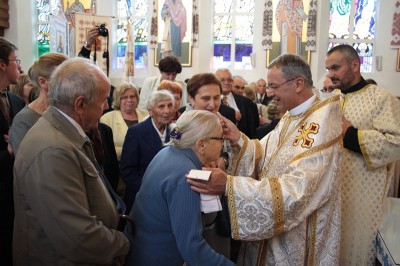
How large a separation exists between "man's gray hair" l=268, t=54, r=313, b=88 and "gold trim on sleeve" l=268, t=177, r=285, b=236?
68 cm

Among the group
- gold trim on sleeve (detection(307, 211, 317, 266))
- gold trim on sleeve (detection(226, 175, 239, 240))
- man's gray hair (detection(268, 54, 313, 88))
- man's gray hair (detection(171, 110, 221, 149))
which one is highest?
man's gray hair (detection(268, 54, 313, 88))

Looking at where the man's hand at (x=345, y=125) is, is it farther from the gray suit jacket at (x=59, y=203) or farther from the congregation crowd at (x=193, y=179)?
the gray suit jacket at (x=59, y=203)

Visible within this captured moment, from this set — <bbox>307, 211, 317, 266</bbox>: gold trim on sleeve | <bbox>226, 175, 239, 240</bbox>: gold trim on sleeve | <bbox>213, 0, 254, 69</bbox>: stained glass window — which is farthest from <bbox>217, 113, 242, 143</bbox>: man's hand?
<bbox>213, 0, 254, 69</bbox>: stained glass window

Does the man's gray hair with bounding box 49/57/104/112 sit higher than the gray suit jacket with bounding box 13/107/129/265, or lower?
higher

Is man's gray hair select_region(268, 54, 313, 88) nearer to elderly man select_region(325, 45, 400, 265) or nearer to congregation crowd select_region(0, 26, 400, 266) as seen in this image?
congregation crowd select_region(0, 26, 400, 266)

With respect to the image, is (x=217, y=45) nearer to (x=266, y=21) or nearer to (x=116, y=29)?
(x=266, y=21)

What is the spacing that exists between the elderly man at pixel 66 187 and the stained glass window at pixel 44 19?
12613 millimetres

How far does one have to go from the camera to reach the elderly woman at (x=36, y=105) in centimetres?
239

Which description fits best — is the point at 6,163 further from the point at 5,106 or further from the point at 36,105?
the point at 5,106

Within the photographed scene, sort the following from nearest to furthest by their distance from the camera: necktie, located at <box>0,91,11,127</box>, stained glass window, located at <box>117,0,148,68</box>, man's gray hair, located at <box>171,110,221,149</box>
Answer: man's gray hair, located at <box>171,110,221,149</box> → necktie, located at <box>0,91,11,127</box> → stained glass window, located at <box>117,0,148,68</box>

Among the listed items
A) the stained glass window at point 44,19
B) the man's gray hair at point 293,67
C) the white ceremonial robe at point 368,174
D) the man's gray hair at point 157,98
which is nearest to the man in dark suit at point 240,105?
the man's gray hair at point 157,98

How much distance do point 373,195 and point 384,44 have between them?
836cm

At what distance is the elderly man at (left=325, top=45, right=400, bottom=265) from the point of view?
2.86 meters

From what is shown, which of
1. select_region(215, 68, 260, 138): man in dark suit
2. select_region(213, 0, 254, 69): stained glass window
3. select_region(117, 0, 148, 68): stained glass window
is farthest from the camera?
select_region(117, 0, 148, 68): stained glass window
